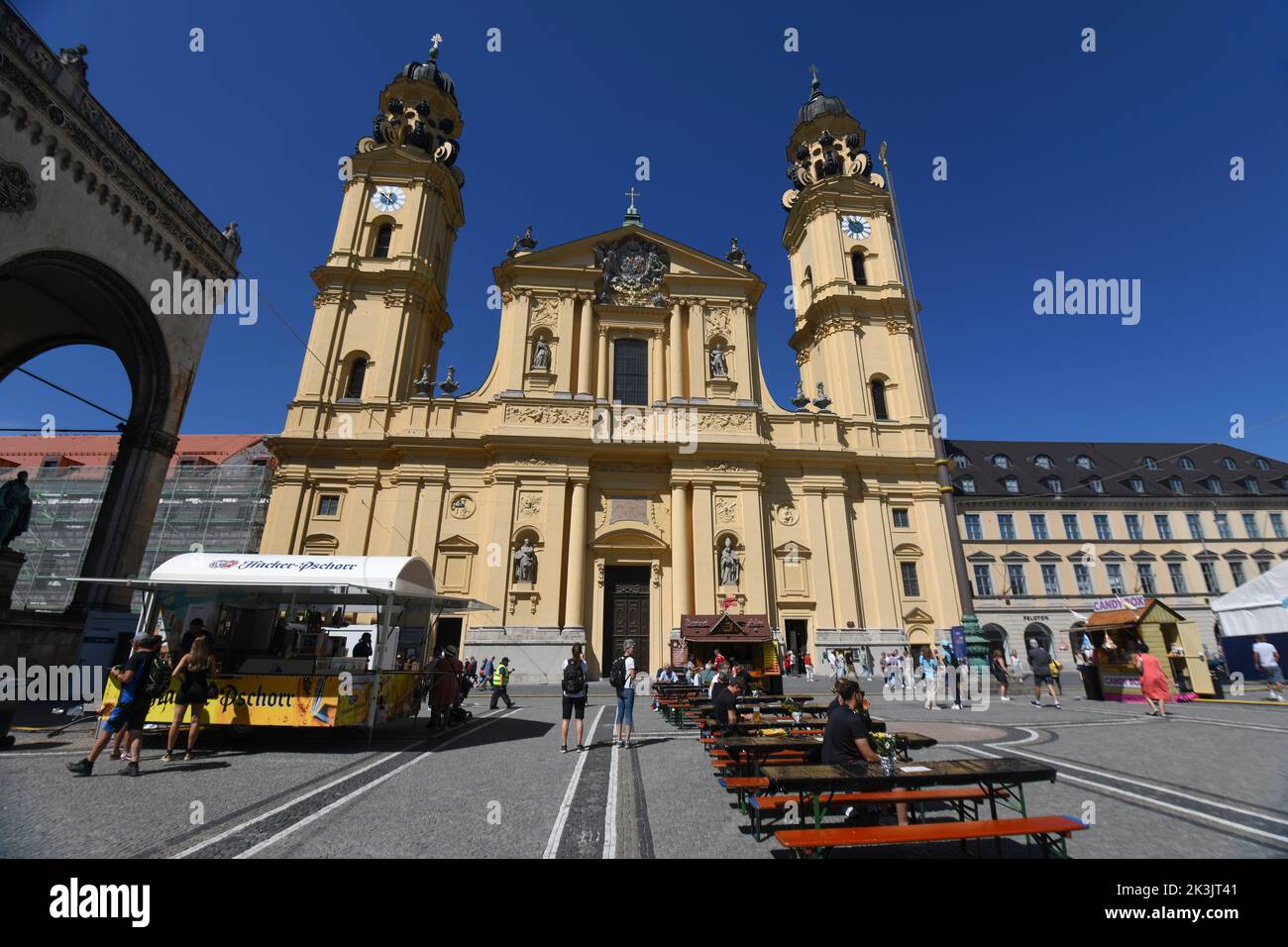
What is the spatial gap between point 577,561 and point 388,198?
2243cm

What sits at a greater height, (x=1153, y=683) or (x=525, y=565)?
(x=525, y=565)

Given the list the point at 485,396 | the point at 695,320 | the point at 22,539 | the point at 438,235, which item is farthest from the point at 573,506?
the point at 22,539

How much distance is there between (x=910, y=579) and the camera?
1002 inches

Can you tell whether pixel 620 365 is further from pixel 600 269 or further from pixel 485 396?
pixel 485 396

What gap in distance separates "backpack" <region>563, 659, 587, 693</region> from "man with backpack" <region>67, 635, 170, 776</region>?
493 cm

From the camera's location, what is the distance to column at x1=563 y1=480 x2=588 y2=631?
21.7m

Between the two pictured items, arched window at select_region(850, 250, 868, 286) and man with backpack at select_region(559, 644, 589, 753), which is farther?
arched window at select_region(850, 250, 868, 286)

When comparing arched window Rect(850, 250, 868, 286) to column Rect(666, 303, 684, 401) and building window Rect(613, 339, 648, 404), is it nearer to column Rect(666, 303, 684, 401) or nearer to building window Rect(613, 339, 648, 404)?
column Rect(666, 303, 684, 401)

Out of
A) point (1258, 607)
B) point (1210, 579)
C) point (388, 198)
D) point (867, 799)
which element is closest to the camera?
point (867, 799)

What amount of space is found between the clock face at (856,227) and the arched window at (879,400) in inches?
368

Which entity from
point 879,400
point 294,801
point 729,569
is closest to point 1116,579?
point 879,400

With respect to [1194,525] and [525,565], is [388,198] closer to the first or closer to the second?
[525,565]

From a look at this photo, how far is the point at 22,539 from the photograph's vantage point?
29766 mm

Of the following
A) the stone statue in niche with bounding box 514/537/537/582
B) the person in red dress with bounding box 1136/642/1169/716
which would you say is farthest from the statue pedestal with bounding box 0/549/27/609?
the person in red dress with bounding box 1136/642/1169/716
